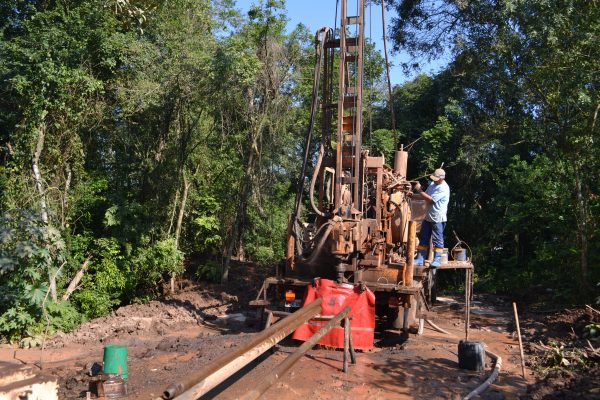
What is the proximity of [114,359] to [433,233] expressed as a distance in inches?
229

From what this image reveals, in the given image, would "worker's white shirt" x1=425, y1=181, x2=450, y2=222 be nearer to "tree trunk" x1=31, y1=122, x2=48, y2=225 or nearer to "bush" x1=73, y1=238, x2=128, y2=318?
"bush" x1=73, y1=238, x2=128, y2=318

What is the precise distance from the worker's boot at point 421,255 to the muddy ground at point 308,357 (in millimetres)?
1306

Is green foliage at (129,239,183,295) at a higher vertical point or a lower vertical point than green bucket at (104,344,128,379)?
higher

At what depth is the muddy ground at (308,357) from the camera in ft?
24.2

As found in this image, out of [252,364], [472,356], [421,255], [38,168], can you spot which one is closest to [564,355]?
[472,356]

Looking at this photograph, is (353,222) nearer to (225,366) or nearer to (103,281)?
(225,366)

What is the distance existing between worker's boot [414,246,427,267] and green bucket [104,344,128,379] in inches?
215

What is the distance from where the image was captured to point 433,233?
1048 centimetres

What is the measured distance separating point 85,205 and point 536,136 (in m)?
10.9

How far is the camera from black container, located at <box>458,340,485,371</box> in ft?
27.6

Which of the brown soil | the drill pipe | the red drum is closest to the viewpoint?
the drill pipe

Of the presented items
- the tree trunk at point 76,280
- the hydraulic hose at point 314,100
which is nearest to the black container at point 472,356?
the hydraulic hose at point 314,100

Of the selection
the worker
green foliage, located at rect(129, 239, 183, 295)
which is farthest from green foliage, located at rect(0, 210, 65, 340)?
the worker

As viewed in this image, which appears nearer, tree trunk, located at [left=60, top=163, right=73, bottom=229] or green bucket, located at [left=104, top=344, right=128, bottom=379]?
green bucket, located at [left=104, top=344, right=128, bottom=379]
